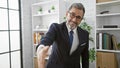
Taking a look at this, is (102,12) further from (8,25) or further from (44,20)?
(8,25)

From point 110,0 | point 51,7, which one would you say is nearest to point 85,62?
point 110,0

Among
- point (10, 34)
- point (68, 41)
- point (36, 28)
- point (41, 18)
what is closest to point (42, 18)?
point (41, 18)

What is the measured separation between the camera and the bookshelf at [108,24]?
2.85 metres

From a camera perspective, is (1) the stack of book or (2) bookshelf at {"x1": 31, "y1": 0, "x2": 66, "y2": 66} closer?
(1) the stack of book

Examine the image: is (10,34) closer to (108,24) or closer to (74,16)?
(108,24)

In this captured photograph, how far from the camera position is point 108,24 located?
3.18 meters

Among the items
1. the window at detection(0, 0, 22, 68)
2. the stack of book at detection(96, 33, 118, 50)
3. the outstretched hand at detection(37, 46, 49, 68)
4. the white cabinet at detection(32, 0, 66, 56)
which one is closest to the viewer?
the outstretched hand at detection(37, 46, 49, 68)

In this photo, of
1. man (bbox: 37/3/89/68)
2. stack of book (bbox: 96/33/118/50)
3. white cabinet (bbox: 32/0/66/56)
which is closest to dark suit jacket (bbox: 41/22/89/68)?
man (bbox: 37/3/89/68)

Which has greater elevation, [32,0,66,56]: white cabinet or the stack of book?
[32,0,66,56]: white cabinet

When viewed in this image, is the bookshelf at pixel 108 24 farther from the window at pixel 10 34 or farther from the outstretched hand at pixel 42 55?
the window at pixel 10 34

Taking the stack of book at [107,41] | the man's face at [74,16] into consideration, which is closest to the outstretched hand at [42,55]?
the man's face at [74,16]

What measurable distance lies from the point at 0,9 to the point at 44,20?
4.13 feet

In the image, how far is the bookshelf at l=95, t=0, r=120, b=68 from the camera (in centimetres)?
285

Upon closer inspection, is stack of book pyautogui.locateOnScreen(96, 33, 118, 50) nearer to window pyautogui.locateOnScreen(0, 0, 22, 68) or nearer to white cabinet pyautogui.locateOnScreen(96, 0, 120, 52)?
white cabinet pyautogui.locateOnScreen(96, 0, 120, 52)
